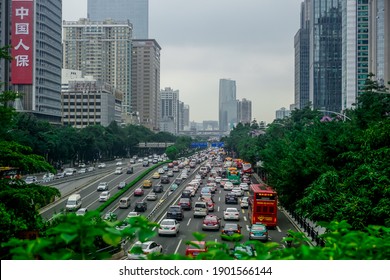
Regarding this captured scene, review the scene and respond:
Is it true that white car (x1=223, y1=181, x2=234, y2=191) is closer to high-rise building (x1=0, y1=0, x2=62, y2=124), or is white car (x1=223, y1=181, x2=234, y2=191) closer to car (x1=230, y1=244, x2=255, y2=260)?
high-rise building (x1=0, y1=0, x2=62, y2=124)

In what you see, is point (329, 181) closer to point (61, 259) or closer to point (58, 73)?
point (61, 259)

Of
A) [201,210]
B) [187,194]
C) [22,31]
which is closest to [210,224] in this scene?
[201,210]

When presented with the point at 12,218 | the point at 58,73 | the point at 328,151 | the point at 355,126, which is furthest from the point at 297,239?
the point at 58,73

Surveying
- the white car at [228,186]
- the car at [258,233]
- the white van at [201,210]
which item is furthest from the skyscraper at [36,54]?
the car at [258,233]

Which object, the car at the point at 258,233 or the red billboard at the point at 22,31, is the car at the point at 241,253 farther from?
the red billboard at the point at 22,31

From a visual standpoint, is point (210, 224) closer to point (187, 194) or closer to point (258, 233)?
point (258, 233)

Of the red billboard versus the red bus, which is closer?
the red bus

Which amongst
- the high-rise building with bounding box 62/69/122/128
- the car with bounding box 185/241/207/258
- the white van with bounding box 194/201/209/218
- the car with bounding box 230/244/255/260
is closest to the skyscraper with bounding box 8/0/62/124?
the high-rise building with bounding box 62/69/122/128
